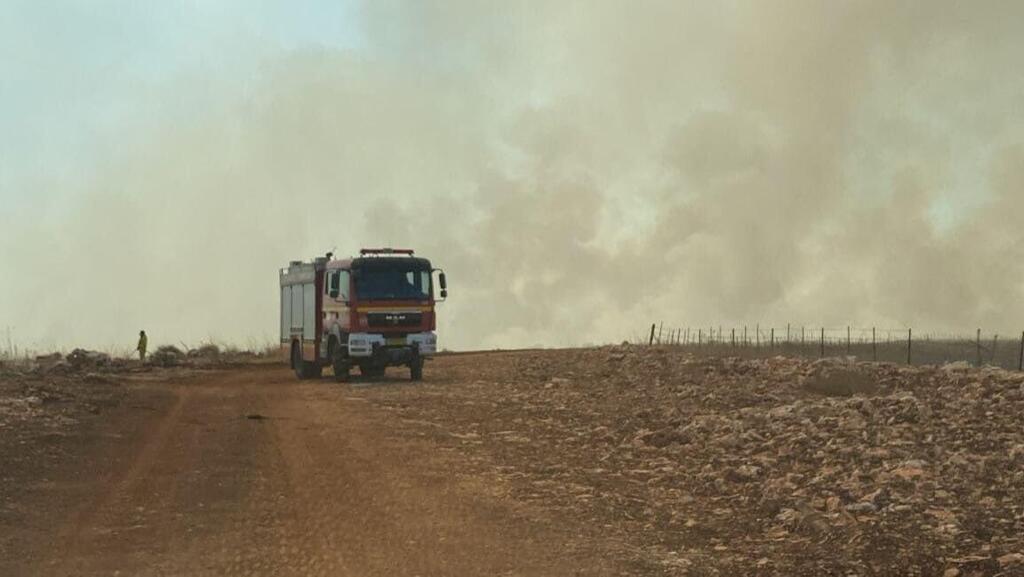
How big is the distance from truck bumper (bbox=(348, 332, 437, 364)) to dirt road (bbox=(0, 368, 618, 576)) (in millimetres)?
10786

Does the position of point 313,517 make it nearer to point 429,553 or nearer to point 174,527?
point 174,527

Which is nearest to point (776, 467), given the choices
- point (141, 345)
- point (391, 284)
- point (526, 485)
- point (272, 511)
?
point (526, 485)

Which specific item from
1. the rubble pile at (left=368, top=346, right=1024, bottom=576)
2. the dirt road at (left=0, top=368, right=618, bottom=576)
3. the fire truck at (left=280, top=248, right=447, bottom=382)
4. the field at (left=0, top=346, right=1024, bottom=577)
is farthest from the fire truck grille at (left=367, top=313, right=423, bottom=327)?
the dirt road at (left=0, top=368, right=618, bottom=576)

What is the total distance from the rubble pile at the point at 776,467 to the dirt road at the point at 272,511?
0.90 m

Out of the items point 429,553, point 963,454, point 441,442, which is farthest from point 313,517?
point 963,454

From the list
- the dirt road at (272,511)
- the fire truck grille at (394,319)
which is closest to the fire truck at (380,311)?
the fire truck grille at (394,319)

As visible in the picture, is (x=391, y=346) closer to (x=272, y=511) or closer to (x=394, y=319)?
(x=394, y=319)

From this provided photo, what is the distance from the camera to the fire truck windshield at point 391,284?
95.2ft

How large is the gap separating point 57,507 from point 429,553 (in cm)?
492

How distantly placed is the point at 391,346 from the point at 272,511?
1888 cm

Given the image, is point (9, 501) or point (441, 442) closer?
point (9, 501)

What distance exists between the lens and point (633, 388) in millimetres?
25234

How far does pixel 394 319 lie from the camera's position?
95.9 feet

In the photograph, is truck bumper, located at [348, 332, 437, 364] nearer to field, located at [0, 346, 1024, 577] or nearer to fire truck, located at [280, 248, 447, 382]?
fire truck, located at [280, 248, 447, 382]
